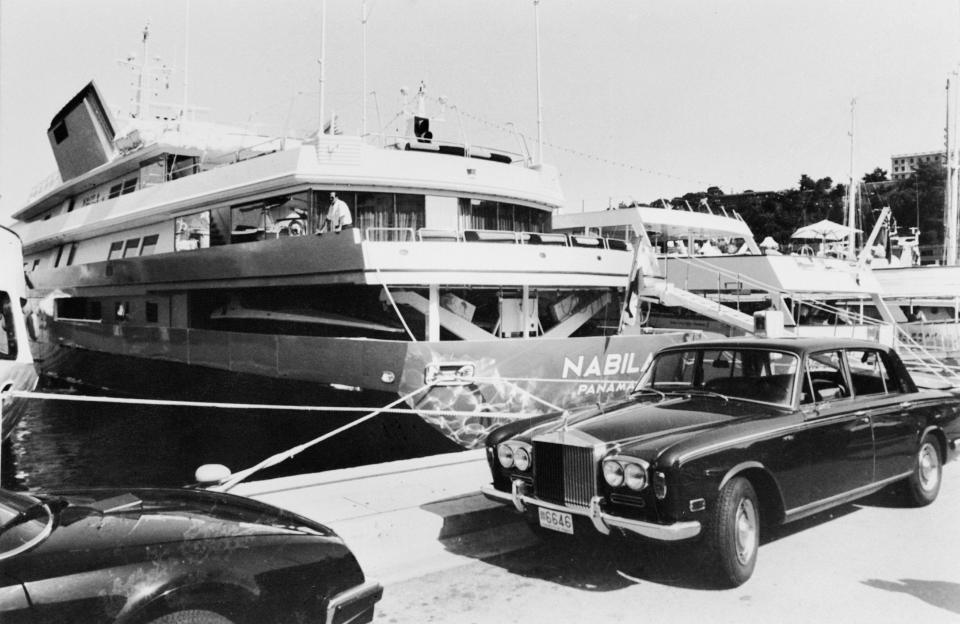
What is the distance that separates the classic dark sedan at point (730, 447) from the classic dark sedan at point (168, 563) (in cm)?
166

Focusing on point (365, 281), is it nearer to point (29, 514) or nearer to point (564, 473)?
point (564, 473)

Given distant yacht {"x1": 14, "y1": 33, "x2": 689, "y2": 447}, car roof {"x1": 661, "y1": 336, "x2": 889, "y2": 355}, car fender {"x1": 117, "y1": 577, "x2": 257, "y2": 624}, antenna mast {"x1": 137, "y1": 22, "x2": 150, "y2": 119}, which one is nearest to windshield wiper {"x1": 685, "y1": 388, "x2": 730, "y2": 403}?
car roof {"x1": 661, "y1": 336, "x2": 889, "y2": 355}

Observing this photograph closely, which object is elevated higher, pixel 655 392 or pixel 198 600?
pixel 655 392

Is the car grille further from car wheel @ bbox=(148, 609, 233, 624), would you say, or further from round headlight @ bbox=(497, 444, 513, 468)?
car wheel @ bbox=(148, 609, 233, 624)

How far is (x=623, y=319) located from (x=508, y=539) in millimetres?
7124

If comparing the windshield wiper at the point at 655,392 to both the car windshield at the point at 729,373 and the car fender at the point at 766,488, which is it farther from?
the car fender at the point at 766,488

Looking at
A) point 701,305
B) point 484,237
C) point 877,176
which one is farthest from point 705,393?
point 877,176

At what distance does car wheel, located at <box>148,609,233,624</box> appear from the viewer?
249 cm

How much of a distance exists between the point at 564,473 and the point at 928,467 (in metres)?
3.61

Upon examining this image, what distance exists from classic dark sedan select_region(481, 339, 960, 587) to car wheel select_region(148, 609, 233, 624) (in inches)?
91.7

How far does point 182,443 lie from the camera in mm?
13391

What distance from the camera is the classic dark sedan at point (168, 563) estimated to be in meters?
2.32

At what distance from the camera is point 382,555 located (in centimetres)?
475

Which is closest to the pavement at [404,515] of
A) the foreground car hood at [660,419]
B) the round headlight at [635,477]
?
the foreground car hood at [660,419]
